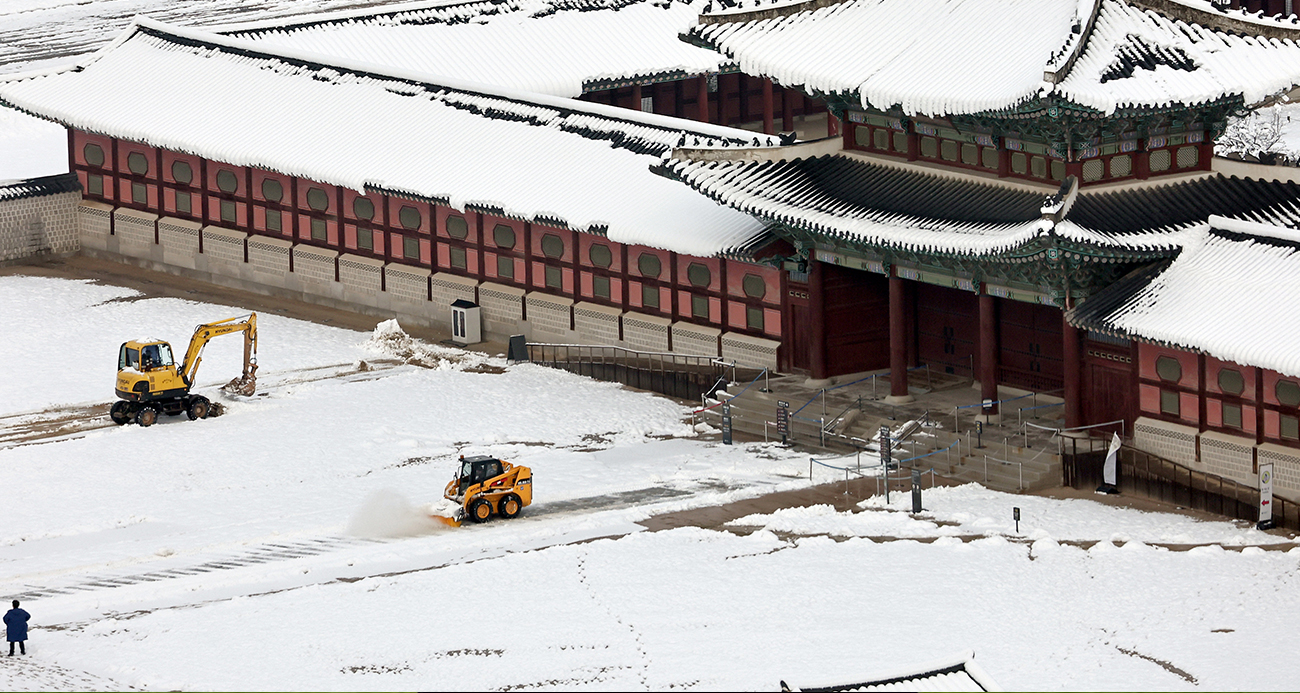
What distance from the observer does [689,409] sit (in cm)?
6400

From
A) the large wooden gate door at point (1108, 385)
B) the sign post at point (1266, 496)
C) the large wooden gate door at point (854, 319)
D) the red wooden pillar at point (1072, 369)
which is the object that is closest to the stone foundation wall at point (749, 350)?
the large wooden gate door at point (854, 319)

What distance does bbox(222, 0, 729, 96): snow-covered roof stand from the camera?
288 feet

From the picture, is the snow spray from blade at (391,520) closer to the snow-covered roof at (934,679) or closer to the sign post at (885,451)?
the sign post at (885,451)

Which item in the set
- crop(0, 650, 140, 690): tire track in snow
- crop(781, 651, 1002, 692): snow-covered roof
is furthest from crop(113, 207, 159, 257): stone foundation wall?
crop(781, 651, 1002, 692): snow-covered roof

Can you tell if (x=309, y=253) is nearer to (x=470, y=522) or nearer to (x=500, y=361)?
(x=500, y=361)

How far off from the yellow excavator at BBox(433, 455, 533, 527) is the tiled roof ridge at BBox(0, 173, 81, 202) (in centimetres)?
3368

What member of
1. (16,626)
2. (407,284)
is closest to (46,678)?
(16,626)

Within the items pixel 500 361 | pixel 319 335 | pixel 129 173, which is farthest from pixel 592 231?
pixel 129 173

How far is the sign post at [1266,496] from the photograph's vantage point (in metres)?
51.4

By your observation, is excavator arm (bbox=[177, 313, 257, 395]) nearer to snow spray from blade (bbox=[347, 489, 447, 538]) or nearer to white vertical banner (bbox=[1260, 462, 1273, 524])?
snow spray from blade (bbox=[347, 489, 447, 538])

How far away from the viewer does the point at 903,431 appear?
59.0 m

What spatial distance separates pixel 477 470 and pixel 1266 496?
676 inches

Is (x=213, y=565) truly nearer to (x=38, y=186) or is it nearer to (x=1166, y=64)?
(x=1166, y=64)

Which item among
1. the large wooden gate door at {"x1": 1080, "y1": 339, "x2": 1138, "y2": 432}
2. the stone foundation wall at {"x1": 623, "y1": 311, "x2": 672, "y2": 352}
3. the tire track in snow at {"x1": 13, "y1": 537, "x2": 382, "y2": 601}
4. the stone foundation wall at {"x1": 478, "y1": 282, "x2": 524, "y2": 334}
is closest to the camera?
the tire track in snow at {"x1": 13, "y1": 537, "x2": 382, "y2": 601}
